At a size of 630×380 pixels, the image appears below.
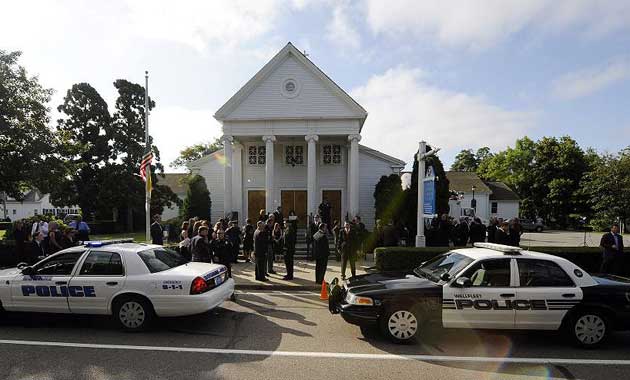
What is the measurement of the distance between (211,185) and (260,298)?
47.3 ft

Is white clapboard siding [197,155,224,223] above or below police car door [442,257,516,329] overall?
above

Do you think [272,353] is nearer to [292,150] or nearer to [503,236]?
[503,236]

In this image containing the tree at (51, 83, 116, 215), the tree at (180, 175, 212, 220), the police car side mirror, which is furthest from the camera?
the tree at (51, 83, 116, 215)

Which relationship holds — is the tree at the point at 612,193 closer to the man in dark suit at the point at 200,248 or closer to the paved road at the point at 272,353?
the paved road at the point at 272,353

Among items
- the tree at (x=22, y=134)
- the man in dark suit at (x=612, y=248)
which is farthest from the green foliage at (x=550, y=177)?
the tree at (x=22, y=134)

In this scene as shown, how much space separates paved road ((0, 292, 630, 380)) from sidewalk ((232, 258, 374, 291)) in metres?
2.67

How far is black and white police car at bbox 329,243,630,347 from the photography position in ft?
16.9

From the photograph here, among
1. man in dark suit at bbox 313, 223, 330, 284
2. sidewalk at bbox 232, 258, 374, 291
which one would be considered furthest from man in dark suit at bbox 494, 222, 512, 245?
man in dark suit at bbox 313, 223, 330, 284

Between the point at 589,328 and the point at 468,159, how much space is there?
84431 mm

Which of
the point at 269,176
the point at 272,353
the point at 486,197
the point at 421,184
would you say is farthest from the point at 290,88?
the point at 486,197

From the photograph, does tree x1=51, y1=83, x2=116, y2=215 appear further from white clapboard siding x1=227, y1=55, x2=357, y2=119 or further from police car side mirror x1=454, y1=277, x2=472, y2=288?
police car side mirror x1=454, y1=277, x2=472, y2=288

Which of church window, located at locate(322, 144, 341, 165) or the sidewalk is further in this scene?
Answer: church window, located at locate(322, 144, 341, 165)

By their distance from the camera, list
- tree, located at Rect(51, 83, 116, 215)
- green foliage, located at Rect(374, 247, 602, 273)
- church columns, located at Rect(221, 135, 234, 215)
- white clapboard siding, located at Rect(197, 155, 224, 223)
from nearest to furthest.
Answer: green foliage, located at Rect(374, 247, 602, 273)
church columns, located at Rect(221, 135, 234, 215)
white clapboard siding, located at Rect(197, 155, 224, 223)
tree, located at Rect(51, 83, 116, 215)

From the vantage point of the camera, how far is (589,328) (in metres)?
5.19
